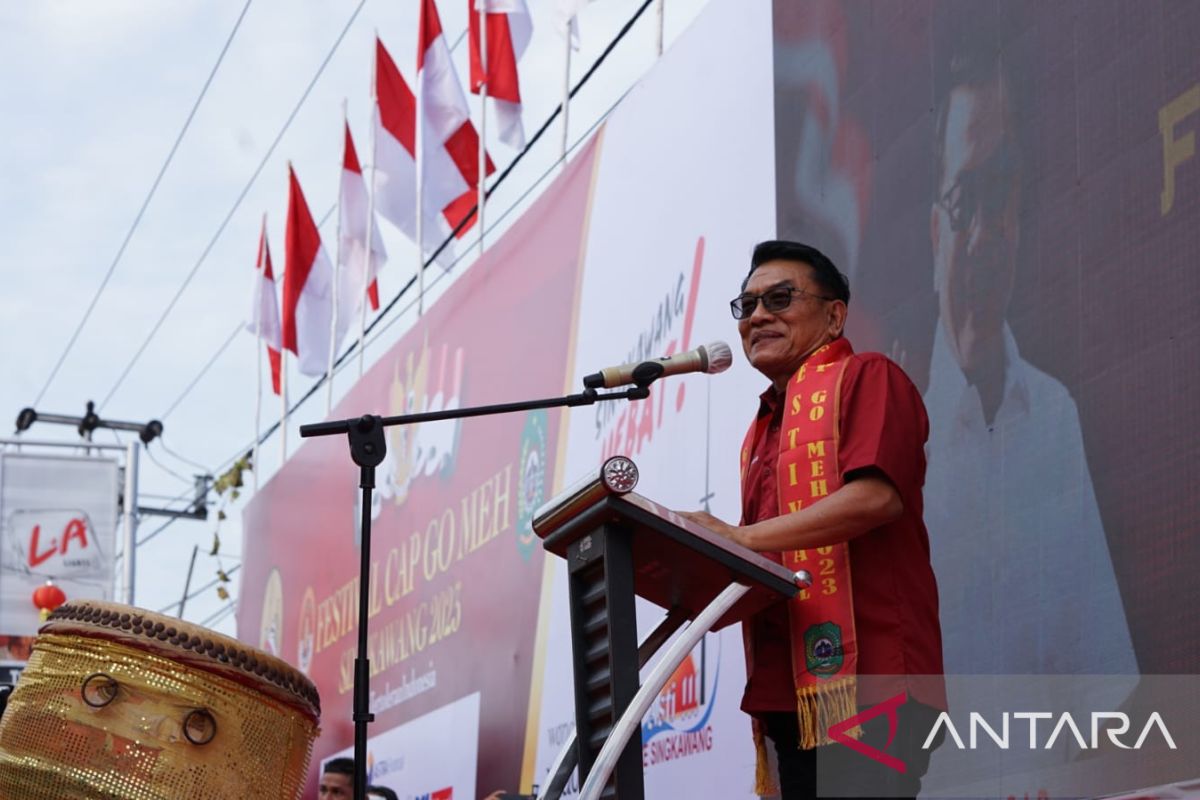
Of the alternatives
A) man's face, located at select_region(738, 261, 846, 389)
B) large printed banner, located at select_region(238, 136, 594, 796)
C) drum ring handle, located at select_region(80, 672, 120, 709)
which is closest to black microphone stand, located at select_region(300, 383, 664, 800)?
man's face, located at select_region(738, 261, 846, 389)

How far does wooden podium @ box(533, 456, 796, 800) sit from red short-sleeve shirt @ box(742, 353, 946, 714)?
13 centimetres

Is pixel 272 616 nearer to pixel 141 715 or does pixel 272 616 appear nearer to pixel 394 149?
pixel 394 149

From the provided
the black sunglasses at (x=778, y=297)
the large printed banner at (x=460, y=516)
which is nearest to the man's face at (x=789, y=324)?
the black sunglasses at (x=778, y=297)

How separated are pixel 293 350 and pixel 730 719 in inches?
302

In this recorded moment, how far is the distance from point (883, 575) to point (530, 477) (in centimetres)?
343

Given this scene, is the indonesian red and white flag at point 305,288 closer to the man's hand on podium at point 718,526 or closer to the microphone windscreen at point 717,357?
the microphone windscreen at point 717,357

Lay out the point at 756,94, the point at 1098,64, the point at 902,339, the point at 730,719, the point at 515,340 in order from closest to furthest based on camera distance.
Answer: the point at 1098,64, the point at 902,339, the point at 730,719, the point at 756,94, the point at 515,340

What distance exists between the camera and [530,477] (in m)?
5.91

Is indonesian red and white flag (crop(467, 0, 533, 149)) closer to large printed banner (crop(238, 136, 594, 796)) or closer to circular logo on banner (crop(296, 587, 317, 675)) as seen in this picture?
large printed banner (crop(238, 136, 594, 796))

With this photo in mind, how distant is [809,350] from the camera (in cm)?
279

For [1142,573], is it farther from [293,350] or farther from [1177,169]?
[293,350]

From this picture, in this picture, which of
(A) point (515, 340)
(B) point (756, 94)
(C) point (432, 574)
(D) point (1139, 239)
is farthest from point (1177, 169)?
(C) point (432, 574)

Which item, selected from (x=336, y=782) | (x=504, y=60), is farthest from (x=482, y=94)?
(x=336, y=782)

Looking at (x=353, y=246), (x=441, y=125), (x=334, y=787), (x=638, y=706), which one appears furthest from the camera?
(x=353, y=246)
